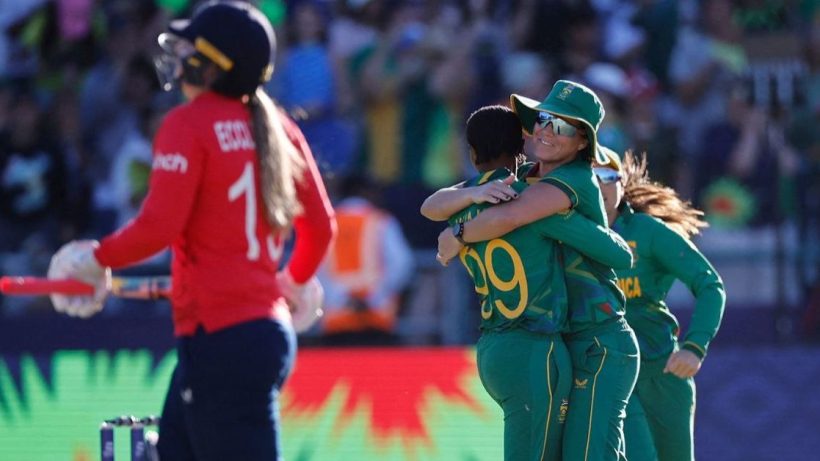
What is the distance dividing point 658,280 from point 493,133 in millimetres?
1277

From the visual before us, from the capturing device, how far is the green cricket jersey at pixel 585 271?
15.4ft

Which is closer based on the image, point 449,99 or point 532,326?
point 532,326

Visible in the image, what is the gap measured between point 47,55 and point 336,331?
3614 millimetres

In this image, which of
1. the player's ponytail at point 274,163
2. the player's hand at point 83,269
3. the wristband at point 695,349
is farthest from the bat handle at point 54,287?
the wristband at point 695,349

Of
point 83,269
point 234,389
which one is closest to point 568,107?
point 234,389

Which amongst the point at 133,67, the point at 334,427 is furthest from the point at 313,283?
the point at 133,67

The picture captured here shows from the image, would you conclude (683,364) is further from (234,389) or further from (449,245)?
(234,389)

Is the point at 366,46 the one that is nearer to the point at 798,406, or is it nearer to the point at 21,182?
the point at 21,182

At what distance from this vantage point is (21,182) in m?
10.7

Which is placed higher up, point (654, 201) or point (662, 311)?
point (654, 201)

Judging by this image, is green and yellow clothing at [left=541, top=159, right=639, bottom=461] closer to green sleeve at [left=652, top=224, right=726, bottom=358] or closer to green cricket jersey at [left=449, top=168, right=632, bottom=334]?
green cricket jersey at [left=449, top=168, right=632, bottom=334]

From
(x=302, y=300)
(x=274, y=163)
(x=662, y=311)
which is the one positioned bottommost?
(x=662, y=311)

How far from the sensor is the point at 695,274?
5562 millimetres

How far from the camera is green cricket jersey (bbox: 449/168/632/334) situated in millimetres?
4637
